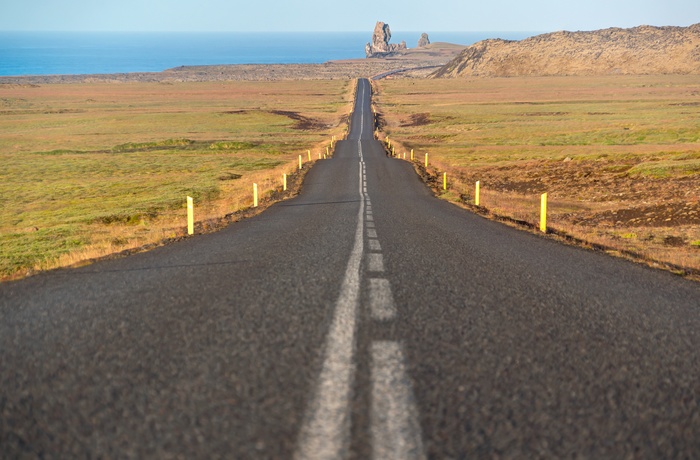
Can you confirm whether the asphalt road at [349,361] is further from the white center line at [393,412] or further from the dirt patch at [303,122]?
the dirt patch at [303,122]

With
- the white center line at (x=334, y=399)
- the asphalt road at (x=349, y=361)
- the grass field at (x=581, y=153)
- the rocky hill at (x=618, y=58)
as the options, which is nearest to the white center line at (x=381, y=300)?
the asphalt road at (x=349, y=361)

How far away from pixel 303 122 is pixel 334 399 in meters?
91.7

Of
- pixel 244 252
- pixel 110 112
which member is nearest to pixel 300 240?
pixel 244 252

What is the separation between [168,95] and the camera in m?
148

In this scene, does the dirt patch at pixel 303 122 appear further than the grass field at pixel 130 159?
Yes

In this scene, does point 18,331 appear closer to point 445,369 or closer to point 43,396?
point 43,396

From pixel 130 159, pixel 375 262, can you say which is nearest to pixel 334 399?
pixel 375 262

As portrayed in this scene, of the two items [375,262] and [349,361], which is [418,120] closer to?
[375,262]

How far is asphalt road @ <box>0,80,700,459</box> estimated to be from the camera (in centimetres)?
344

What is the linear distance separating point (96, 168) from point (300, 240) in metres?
41.4

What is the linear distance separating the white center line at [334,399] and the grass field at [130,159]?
775 cm

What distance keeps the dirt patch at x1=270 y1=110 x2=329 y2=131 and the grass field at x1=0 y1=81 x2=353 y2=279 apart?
0.18 metres

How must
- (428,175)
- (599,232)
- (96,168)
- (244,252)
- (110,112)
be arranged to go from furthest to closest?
1. (110,112)
2. (96,168)
3. (428,175)
4. (599,232)
5. (244,252)

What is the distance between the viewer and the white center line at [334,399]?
10.7ft
